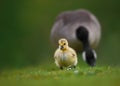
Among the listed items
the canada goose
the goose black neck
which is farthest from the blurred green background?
the canada goose

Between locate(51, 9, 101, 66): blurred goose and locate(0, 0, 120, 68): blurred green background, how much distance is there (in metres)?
1.00

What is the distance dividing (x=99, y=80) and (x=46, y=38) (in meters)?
15.2

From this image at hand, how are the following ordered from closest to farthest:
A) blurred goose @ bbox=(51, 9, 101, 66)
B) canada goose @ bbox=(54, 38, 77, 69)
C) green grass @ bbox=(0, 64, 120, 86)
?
green grass @ bbox=(0, 64, 120, 86), canada goose @ bbox=(54, 38, 77, 69), blurred goose @ bbox=(51, 9, 101, 66)

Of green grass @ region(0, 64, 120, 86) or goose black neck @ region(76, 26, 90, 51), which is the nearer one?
green grass @ region(0, 64, 120, 86)

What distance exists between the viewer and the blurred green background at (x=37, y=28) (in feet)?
75.2

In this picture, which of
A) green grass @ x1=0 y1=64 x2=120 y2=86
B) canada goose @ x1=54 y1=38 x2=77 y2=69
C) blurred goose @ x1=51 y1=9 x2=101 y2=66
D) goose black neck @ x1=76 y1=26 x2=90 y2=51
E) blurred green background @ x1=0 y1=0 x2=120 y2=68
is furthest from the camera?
blurred green background @ x1=0 y1=0 x2=120 y2=68

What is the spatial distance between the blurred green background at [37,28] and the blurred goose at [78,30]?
3.26 ft

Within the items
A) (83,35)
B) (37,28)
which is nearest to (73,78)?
(83,35)

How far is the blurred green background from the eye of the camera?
902 inches

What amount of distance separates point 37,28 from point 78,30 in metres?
7.08

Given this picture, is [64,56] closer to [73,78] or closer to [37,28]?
[73,78]

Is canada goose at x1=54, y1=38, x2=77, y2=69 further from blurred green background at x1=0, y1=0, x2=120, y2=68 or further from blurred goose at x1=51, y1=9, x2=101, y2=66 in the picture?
blurred green background at x1=0, y1=0, x2=120, y2=68

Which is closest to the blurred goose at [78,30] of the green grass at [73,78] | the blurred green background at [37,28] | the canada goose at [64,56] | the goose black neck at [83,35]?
the goose black neck at [83,35]

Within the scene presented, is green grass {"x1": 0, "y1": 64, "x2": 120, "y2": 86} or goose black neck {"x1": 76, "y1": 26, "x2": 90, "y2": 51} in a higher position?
goose black neck {"x1": 76, "y1": 26, "x2": 90, "y2": 51}
